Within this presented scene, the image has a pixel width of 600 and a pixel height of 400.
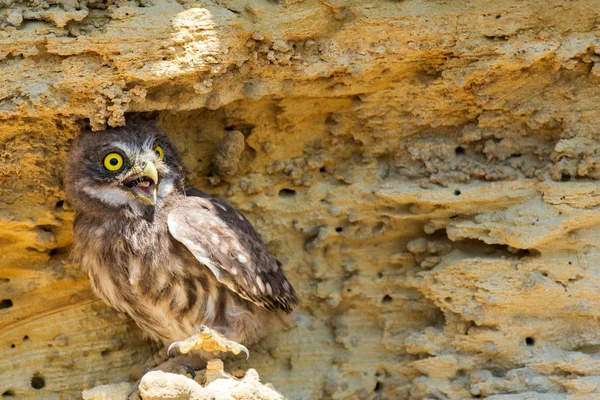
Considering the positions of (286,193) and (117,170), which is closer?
(117,170)

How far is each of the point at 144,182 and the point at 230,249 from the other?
2.02 feet

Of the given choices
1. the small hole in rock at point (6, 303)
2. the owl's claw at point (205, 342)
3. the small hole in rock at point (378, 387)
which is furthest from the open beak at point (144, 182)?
the small hole in rock at point (378, 387)

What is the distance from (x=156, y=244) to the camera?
15.9 feet

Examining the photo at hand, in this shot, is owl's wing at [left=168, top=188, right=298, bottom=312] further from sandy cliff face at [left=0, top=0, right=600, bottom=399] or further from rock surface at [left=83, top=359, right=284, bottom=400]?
rock surface at [left=83, top=359, right=284, bottom=400]

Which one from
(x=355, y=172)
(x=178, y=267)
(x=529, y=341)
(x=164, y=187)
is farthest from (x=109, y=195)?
(x=529, y=341)

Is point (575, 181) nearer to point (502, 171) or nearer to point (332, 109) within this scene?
point (502, 171)

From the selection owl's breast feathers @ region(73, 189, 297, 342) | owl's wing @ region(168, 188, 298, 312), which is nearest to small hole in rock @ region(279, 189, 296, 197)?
owl's wing @ region(168, 188, 298, 312)

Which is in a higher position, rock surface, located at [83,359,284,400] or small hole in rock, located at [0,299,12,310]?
rock surface, located at [83,359,284,400]

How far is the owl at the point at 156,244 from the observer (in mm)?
4809

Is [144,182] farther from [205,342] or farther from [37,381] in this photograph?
[37,381]

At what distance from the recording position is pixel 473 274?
5.12m

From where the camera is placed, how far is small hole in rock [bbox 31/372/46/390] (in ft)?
17.4

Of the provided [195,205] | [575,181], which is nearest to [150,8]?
[195,205]

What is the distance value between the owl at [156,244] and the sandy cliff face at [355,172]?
0.21m
